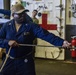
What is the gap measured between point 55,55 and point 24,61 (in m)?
3.94

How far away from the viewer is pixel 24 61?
324 centimetres

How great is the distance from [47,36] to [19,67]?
49 centimetres

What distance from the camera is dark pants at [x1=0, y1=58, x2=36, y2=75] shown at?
10.6 feet

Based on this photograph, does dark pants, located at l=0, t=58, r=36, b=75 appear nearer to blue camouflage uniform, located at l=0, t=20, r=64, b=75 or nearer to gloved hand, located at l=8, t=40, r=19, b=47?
blue camouflage uniform, located at l=0, t=20, r=64, b=75

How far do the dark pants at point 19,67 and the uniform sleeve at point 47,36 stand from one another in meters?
0.32

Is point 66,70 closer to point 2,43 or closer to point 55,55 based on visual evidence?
point 55,55

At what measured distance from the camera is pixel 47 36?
3184mm

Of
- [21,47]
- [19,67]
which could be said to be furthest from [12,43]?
[19,67]

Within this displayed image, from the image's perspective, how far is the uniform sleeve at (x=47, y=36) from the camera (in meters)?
3.10

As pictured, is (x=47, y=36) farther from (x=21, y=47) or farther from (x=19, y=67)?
(x=19, y=67)

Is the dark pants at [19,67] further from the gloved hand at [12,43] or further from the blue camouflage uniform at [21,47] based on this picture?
the gloved hand at [12,43]

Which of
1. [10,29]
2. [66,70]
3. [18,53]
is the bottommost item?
[66,70]

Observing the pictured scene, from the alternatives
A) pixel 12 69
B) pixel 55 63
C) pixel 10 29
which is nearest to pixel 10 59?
pixel 12 69

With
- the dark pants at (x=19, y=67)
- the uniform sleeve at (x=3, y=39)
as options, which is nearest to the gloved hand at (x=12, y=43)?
the uniform sleeve at (x=3, y=39)
